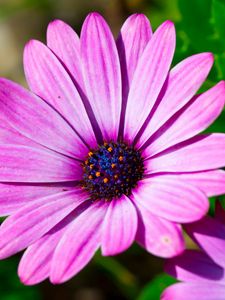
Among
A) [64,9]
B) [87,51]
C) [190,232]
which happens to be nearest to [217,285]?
[190,232]

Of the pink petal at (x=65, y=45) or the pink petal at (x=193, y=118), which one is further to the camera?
the pink petal at (x=65, y=45)

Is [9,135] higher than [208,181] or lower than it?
higher

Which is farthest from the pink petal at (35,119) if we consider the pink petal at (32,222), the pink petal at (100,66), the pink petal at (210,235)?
the pink petal at (210,235)

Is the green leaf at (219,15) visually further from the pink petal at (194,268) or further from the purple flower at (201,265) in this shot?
the pink petal at (194,268)

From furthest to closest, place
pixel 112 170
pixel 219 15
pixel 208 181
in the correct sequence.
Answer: pixel 219 15 → pixel 112 170 → pixel 208 181

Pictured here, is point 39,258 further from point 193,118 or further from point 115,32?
point 115,32

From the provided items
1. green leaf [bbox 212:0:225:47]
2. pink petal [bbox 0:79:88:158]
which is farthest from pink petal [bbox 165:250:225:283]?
green leaf [bbox 212:0:225:47]

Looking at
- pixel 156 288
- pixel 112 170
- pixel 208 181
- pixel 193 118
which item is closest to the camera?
pixel 208 181

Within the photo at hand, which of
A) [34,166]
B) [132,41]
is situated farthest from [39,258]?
[132,41]
